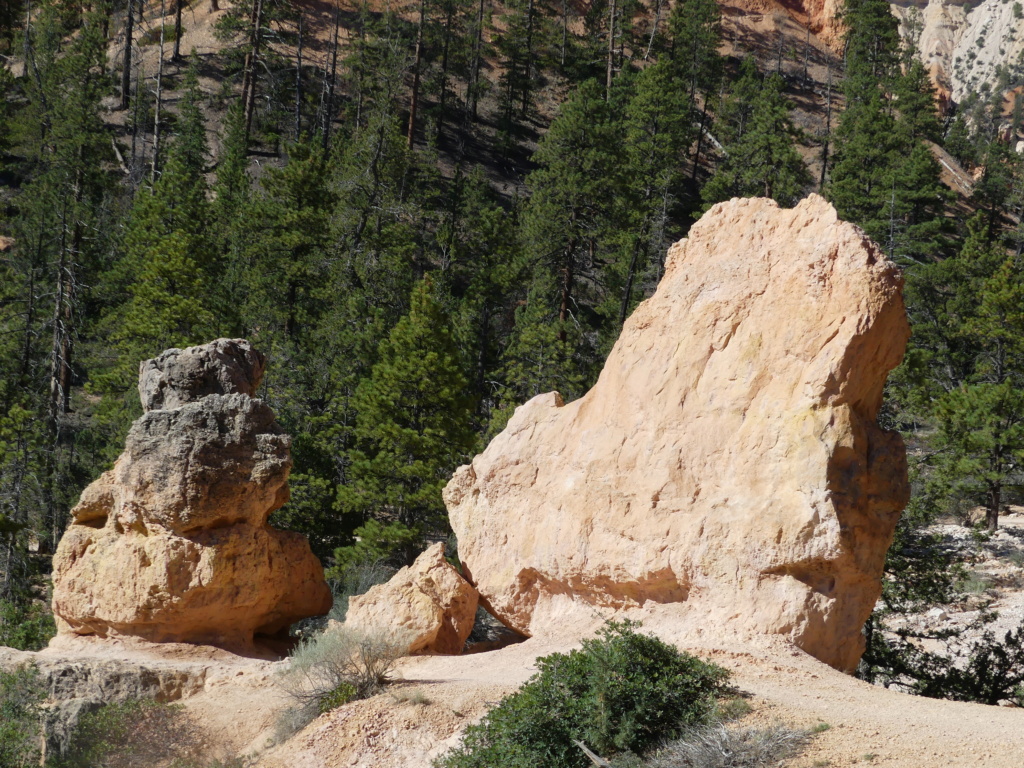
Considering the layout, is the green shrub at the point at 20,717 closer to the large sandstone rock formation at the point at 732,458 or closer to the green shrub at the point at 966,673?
the large sandstone rock formation at the point at 732,458

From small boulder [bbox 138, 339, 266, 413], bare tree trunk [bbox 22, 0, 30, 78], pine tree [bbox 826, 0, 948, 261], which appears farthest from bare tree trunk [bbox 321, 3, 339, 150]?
small boulder [bbox 138, 339, 266, 413]

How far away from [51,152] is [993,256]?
32.7 metres

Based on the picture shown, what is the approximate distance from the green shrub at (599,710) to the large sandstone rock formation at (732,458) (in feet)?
5.98

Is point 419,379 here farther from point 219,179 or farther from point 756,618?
point 219,179

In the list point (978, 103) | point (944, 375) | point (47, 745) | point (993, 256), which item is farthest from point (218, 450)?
point (978, 103)

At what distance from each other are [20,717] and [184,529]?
319cm

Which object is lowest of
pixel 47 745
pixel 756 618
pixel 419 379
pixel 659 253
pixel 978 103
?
pixel 47 745

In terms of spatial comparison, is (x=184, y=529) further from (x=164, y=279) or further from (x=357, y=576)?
(x=164, y=279)

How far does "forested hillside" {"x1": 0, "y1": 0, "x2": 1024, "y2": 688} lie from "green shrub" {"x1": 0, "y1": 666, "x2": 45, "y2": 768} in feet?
25.7

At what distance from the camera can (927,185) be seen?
134ft

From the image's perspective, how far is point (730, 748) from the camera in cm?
952

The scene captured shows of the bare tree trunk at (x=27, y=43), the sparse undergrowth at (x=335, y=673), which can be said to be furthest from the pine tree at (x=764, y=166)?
the bare tree trunk at (x=27, y=43)

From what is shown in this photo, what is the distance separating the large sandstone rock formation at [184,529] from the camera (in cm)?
1484

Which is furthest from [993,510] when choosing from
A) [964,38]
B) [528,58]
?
[964,38]
